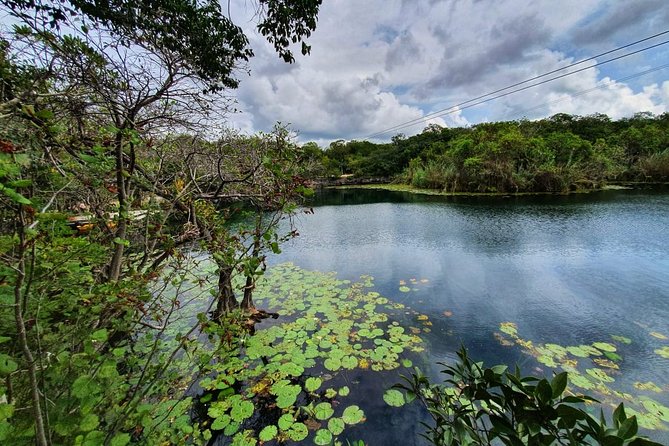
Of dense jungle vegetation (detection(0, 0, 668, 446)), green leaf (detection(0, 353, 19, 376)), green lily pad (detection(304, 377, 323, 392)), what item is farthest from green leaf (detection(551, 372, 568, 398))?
green lily pad (detection(304, 377, 323, 392))

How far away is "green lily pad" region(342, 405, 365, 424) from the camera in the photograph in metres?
2.69

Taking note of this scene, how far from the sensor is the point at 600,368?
336 centimetres

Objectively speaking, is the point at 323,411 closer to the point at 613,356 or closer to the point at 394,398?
the point at 394,398

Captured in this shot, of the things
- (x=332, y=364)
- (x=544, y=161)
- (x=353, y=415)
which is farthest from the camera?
(x=544, y=161)

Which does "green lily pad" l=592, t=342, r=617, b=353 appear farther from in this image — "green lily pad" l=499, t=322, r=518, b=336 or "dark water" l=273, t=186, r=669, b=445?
"green lily pad" l=499, t=322, r=518, b=336

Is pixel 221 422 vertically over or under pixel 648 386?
over

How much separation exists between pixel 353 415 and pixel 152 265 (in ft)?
8.21

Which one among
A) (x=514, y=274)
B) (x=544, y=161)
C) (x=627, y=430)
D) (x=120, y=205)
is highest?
(x=544, y=161)

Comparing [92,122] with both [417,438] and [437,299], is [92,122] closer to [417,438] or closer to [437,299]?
[417,438]

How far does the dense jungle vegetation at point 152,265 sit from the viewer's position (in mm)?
1022

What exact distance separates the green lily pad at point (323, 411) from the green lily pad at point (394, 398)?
64 centimetres

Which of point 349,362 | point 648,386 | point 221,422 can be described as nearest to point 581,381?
point 648,386

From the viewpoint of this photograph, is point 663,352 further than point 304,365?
Yes

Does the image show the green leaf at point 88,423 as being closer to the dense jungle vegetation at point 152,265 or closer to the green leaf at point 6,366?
the dense jungle vegetation at point 152,265
